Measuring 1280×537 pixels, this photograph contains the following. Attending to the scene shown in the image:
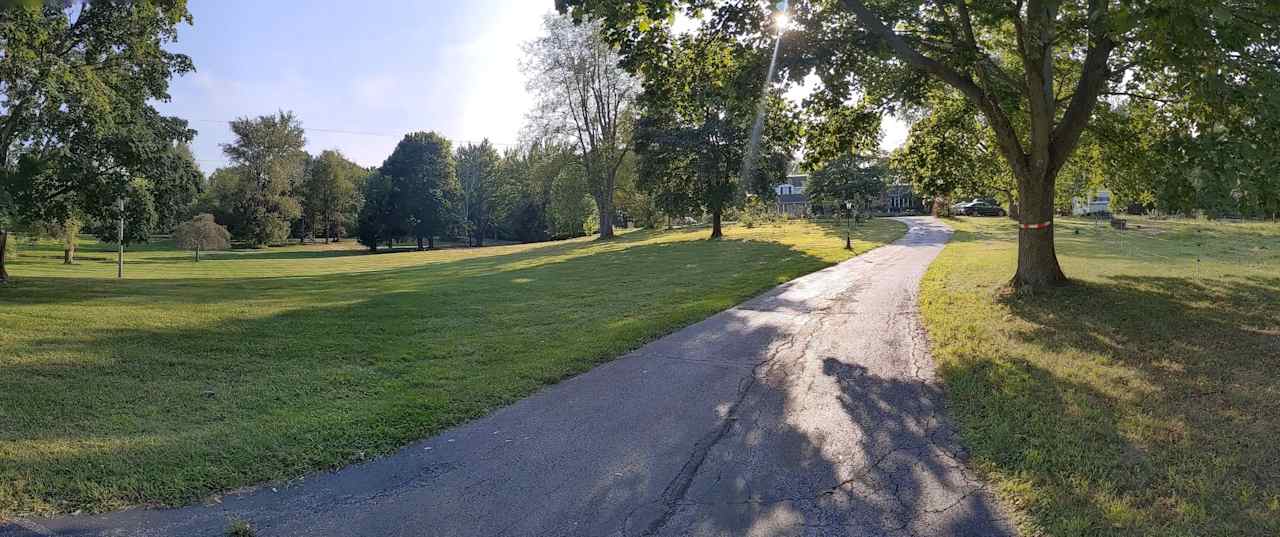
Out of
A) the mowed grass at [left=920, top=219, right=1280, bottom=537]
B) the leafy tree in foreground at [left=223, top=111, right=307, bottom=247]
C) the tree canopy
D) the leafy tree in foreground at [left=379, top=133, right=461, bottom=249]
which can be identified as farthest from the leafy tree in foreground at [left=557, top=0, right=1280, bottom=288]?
the leafy tree in foreground at [left=223, top=111, right=307, bottom=247]

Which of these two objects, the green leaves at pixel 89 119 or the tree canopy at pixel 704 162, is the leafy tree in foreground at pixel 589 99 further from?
the green leaves at pixel 89 119

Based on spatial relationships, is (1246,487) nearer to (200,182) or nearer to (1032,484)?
(1032,484)

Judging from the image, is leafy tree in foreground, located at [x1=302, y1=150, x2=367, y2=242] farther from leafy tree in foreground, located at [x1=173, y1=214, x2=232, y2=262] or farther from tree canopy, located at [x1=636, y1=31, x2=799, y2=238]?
tree canopy, located at [x1=636, y1=31, x2=799, y2=238]

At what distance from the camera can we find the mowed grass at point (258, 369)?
13.4 feet

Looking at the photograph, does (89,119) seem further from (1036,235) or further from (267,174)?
(267,174)

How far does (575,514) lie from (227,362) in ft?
19.2

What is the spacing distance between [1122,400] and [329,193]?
6711 centimetres

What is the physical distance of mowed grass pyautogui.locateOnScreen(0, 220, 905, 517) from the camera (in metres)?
4.08

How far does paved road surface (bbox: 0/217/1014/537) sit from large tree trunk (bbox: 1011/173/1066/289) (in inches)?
244

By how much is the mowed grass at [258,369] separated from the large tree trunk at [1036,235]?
190 inches

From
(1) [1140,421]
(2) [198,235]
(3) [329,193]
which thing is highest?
(3) [329,193]

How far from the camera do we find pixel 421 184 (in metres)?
55.2

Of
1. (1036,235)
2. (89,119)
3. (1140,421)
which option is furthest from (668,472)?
(89,119)

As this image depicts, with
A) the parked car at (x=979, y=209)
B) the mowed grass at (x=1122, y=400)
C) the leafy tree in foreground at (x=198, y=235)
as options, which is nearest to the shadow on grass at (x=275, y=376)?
the mowed grass at (x=1122, y=400)
